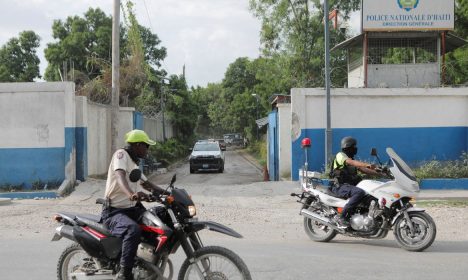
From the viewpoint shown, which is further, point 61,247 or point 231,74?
point 231,74

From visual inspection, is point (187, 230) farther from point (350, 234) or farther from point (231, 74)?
point (231, 74)

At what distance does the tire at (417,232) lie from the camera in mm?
7738

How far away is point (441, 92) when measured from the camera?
1728 cm

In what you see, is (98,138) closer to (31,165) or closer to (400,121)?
(31,165)

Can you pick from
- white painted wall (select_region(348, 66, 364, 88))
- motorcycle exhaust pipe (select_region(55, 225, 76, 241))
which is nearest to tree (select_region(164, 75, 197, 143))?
white painted wall (select_region(348, 66, 364, 88))

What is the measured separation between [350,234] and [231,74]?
5805 centimetres

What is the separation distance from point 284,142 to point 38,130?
7.64m

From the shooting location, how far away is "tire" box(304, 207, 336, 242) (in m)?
8.79

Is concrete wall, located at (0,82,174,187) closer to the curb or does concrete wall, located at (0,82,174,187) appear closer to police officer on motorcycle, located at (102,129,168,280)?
the curb

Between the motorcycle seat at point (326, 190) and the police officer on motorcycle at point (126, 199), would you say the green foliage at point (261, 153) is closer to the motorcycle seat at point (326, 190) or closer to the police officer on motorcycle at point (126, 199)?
the motorcycle seat at point (326, 190)

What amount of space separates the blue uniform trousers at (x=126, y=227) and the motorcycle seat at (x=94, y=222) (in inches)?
1.7

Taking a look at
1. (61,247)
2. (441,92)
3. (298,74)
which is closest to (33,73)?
(298,74)

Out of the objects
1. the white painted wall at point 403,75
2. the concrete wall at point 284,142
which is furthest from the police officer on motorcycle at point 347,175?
the white painted wall at point 403,75

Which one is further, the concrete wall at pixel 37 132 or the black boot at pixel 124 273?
the concrete wall at pixel 37 132
